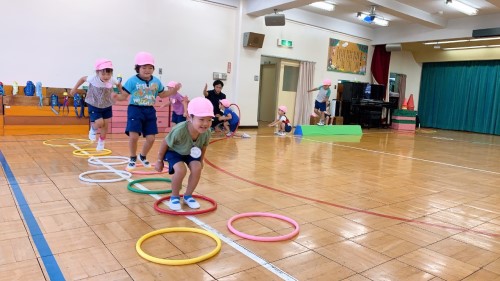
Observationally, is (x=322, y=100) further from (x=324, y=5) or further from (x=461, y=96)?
(x=461, y=96)

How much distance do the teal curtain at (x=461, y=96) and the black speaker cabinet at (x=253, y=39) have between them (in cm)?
972

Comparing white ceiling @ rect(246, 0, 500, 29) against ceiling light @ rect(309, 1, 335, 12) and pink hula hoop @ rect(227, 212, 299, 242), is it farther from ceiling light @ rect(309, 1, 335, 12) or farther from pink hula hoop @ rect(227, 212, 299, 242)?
pink hula hoop @ rect(227, 212, 299, 242)

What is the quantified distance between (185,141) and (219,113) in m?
6.65

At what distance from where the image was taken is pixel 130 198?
362 cm

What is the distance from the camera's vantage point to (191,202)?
342 centimetres

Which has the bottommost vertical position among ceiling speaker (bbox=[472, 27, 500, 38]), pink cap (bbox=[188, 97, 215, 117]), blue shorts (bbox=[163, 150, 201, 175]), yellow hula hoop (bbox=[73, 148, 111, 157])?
yellow hula hoop (bbox=[73, 148, 111, 157])

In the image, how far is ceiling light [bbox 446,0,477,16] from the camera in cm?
1081

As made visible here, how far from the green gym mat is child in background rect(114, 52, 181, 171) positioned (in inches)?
250

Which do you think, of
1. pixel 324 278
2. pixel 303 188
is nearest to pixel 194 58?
pixel 303 188

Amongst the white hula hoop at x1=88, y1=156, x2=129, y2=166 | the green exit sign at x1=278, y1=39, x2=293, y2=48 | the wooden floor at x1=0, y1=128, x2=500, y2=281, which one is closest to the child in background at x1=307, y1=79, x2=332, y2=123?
the green exit sign at x1=278, y1=39, x2=293, y2=48

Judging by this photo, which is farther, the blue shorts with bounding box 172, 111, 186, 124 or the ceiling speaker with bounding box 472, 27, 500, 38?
the ceiling speaker with bounding box 472, 27, 500, 38

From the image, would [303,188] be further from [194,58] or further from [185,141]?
[194,58]

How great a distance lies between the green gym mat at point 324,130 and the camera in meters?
10.7

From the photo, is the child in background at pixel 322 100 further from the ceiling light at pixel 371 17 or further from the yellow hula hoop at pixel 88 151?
the yellow hula hoop at pixel 88 151
